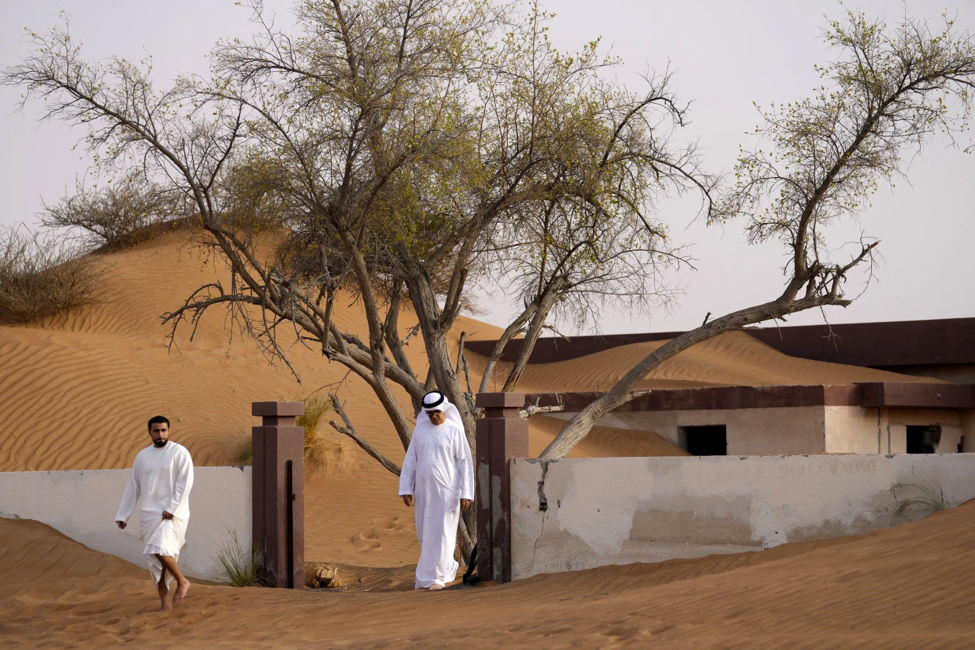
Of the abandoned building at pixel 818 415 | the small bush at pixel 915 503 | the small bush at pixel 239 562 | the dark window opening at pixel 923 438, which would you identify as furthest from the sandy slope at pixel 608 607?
the dark window opening at pixel 923 438

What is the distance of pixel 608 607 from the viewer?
6043 mm

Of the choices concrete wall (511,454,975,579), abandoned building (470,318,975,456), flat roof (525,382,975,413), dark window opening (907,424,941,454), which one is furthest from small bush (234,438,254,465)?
dark window opening (907,424,941,454)

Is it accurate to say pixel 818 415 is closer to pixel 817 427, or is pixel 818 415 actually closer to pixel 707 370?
pixel 817 427

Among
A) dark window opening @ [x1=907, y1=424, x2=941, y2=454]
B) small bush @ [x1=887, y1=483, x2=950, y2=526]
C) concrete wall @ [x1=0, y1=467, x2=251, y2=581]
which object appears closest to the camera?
small bush @ [x1=887, y1=483, x2=950, y2=526]

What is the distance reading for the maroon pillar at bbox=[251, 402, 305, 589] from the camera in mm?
9219

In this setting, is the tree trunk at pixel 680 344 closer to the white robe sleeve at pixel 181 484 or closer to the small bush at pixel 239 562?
the small bush at pixel 239 562

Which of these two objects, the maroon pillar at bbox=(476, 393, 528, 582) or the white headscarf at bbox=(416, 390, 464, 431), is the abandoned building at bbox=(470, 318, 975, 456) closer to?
the maroon pillar at bbox=(476, 393, 528, 582)

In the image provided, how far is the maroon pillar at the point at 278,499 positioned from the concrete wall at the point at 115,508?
0.70ft

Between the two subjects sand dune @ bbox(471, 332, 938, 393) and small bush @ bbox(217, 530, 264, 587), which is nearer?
small bush @ bbox(217, 530, 264, 587)

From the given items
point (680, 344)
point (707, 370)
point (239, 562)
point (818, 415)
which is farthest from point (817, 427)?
point (239, 562)

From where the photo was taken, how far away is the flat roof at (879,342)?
76.4ft

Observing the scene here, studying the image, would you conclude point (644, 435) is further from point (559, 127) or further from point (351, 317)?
point (351, 317)

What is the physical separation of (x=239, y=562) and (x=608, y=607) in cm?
461

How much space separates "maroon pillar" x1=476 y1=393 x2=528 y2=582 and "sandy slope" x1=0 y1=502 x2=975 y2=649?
54 centimetres
